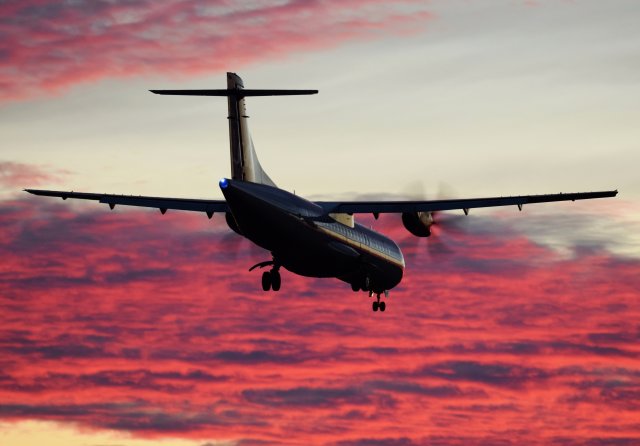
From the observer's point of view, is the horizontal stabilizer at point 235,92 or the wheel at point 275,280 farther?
the wheel at point 275,280

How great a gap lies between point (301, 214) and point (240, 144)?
6.35 m

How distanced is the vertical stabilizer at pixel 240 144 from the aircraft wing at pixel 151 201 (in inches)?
103

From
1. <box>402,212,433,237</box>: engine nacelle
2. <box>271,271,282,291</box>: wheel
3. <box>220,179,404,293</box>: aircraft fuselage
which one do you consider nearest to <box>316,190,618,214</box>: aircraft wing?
<box>220,179,404,293</box>: aircraft fuselage

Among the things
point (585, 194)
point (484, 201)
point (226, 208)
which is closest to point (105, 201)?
point (226, 208)

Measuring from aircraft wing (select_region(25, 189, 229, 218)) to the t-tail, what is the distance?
8.66 ft

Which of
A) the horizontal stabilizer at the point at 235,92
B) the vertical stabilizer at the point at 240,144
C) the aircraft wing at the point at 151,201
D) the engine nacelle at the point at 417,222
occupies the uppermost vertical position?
the horizontal stabilizer at the point at 235,92

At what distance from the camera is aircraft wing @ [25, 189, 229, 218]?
210ft

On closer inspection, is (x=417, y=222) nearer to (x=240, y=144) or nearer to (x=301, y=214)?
(x=301, y=214)

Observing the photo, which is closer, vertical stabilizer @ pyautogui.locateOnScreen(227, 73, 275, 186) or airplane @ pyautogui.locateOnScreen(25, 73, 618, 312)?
airplane @ pyautogui.locateOnScreen(25, 73, 618, 312)

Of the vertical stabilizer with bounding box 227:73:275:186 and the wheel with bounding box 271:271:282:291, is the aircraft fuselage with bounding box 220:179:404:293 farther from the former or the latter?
the vertical stabilizer with bounding box 227:73:275:186

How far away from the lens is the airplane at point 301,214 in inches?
2274

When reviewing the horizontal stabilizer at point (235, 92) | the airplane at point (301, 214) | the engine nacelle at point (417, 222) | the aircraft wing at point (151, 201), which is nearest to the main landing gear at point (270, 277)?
the airplane at point (301, 214)

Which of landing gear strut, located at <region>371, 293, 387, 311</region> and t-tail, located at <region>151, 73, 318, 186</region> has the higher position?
t-tail, located at <region>151, 73, 318, 186</region>

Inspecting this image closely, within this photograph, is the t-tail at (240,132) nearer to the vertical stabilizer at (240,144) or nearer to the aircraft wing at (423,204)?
the vertical stabilizer at (240,144)
